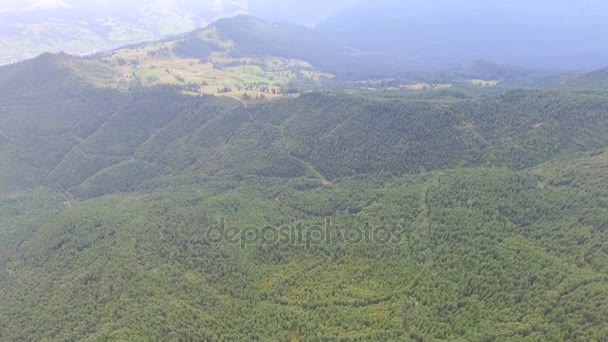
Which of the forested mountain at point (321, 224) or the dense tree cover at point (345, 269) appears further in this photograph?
the forested mountain at point (321, 224)

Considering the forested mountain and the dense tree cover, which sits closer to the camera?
the dense tree cover

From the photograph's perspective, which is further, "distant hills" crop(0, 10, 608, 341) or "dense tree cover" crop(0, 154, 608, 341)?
"distant hills" crop(0, 10, 608, 341)

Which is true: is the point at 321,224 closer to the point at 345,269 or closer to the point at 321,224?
the point at 321,224

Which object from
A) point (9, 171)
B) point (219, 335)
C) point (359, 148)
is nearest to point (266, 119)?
point (359, 148)

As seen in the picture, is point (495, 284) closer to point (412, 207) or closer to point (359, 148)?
point (412, 207)

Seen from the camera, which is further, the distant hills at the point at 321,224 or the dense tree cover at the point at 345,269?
the distant hills at the point at 321,224

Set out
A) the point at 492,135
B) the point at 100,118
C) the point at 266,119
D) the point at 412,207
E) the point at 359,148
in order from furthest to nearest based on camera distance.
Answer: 1. the point at 100,118
2. the point at 266,119
3. the point at 359,148
4. the point at 492,135
5. the point at 412,207

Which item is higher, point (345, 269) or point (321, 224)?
point (321, 224)

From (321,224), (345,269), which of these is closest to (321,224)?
(321,224)
